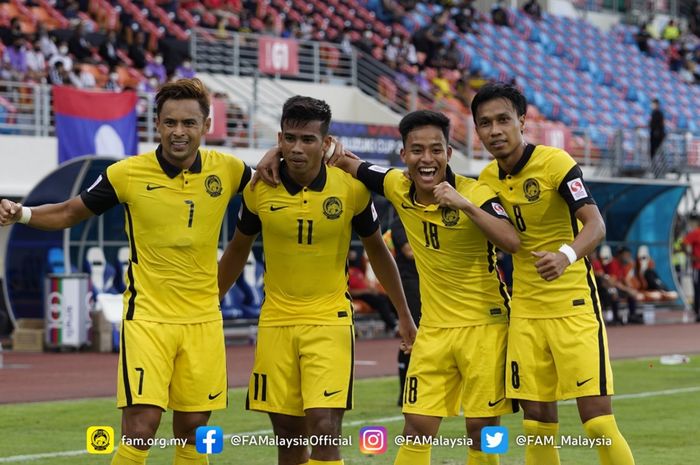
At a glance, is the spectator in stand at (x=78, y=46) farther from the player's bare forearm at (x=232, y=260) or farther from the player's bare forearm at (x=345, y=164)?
the player's bare forearm at (x=345, y=164)

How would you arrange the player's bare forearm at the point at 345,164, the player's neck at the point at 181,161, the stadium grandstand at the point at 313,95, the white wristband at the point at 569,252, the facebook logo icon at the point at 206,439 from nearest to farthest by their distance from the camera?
the white wristband at the point at 569,252, the facebook logo icon at the point at 206,439, the player's neck at the point at 181,161, the player's bare forearm at the point at 345,164, the stadium grandstand at the point at 313,95

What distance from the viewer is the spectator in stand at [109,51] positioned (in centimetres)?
2533

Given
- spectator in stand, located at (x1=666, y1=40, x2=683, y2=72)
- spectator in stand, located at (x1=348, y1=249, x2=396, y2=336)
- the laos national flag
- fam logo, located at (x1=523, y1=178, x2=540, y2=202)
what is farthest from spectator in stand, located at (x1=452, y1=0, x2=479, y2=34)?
fam logo, located at (x1=523, y1=178, x2=540, y2=202)

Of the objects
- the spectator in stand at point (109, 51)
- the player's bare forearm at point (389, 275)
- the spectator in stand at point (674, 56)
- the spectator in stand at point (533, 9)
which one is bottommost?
the player's bare forearm at point (389, 275)

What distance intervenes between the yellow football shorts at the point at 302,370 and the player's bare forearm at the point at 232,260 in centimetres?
51

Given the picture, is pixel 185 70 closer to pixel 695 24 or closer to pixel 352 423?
pixel 352 423

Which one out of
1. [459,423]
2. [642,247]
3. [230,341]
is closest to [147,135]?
[230,341]

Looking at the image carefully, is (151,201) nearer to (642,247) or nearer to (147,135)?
(147,135)

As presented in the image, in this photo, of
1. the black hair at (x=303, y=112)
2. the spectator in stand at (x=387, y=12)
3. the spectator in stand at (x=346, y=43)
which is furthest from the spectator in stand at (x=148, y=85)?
the black hair at (x=303, y=112)

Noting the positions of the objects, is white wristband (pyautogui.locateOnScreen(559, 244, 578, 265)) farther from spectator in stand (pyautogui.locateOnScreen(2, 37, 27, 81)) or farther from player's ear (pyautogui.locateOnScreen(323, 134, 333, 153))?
spectator in stand (pyautogui.locateOnScreen(2, 37, 27, 81))

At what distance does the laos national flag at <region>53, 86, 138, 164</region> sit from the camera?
19.8 meters

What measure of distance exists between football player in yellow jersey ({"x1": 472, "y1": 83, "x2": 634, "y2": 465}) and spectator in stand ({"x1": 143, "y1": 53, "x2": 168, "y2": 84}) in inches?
742

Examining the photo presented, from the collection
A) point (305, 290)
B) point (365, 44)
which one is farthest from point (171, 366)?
point (365, 44)

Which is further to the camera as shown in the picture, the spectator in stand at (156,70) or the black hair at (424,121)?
the spectator in stand at (156,70)
